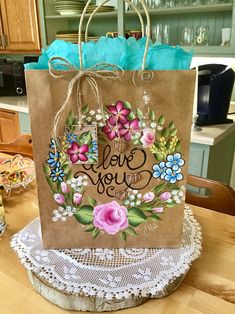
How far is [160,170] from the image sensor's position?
0.58 meters

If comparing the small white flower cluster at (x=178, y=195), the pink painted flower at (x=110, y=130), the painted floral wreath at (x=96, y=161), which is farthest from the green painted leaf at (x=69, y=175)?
the small white flower cluster at (x=178, y=195)

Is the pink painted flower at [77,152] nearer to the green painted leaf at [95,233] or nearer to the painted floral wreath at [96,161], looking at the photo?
the painted floral wreath at [96,161]

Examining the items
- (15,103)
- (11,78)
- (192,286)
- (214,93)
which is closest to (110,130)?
(192,286)

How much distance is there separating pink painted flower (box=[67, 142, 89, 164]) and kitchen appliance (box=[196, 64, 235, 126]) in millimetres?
1199

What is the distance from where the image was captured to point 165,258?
1.98 feet

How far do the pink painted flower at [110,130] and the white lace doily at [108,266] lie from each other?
0.85 feet

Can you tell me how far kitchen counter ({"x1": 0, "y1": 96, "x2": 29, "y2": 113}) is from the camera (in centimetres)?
221

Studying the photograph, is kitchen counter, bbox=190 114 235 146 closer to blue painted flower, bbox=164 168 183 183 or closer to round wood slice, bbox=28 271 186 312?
blue painted flower, bbox=164 168 183 183

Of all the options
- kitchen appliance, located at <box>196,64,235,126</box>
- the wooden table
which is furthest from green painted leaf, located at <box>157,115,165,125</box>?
kitchen appliance, located at <box>196,64,235,126</box>

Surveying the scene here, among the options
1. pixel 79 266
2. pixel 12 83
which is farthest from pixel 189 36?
pixel 79 266

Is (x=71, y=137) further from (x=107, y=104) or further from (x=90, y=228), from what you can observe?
(x=90, y=228)

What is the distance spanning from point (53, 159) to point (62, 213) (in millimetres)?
121

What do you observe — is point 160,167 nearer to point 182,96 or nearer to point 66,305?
point 182,96

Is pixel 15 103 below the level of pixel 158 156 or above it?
below
